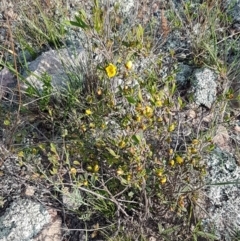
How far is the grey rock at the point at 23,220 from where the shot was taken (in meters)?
1.65

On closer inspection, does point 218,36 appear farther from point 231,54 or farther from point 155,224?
A: point 155,224

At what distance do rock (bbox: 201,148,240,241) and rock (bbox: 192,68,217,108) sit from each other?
29 centimetres

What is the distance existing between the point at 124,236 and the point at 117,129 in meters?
0.44

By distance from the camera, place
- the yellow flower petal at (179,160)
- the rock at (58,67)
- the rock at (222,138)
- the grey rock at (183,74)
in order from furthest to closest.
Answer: the grey rock at (183,74), the rock at (58,67), the rock at (222,138), the yellow flower petal at (179,160)

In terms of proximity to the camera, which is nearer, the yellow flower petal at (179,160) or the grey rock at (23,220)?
the yellow flower petal at (179,160)

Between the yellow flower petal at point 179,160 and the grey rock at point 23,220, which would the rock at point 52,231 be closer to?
the grey rock at point 23,220

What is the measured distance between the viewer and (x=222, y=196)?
5.45 ft

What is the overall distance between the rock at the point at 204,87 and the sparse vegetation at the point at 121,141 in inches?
2.0

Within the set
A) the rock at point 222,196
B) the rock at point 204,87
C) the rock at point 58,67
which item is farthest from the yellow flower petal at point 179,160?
the rock at point 58,67

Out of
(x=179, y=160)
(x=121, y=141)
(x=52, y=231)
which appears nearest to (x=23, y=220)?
(x=52, y=231)

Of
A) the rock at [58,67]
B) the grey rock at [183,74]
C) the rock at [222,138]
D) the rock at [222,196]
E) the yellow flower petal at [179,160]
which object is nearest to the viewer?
the yellow flower petal at [179,160]

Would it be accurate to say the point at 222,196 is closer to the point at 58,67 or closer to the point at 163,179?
the point at 163,179

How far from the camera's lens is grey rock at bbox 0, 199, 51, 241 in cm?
165

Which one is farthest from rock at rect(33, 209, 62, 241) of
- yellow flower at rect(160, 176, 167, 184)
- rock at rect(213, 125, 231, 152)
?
rock at rect(213, 125, 231, 152)
